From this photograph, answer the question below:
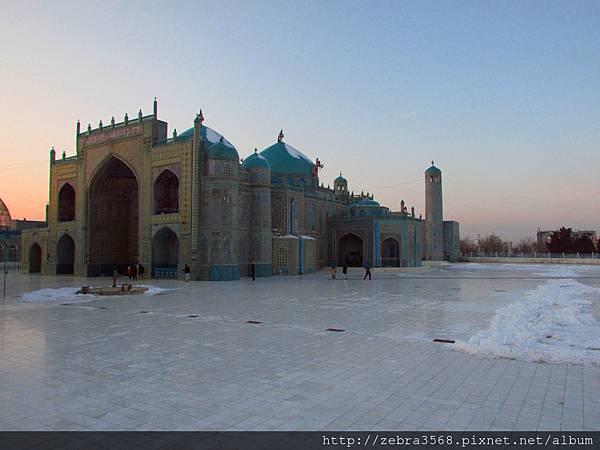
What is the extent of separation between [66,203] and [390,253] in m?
29.7

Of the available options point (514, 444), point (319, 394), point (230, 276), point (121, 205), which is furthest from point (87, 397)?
point (121, 205)

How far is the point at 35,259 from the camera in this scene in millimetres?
41281

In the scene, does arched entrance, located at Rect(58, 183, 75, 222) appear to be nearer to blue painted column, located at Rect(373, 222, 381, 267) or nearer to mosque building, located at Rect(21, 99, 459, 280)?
mosque building, located at Rect(21, 99, 459, 280)

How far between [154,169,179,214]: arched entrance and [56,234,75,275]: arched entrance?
31.6 ft

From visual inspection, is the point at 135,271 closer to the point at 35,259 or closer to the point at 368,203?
the point at 35,259

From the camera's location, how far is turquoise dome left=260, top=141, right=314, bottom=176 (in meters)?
46.5

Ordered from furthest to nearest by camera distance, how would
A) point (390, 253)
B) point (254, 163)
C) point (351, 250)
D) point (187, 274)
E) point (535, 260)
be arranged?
point (535, 260) < point (390, 253) < point (351, 250) < point (254, 163) < point (187, 274)

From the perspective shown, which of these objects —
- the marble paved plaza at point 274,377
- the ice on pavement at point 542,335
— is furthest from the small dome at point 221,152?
the ice on pavement at point 542,335

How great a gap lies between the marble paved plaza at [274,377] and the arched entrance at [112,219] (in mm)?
24497

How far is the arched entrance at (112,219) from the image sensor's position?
36031mm

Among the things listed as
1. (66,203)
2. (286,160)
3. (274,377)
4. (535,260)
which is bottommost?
(274,377)

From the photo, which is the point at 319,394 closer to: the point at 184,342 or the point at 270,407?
the point at 270,407

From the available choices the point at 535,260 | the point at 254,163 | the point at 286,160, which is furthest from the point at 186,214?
the point at 535,260

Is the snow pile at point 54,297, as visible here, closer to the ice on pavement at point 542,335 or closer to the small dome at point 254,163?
the ice on pavement at point 542,335
